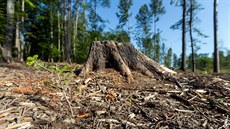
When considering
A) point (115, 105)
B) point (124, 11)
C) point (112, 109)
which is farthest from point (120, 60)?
point (124, 11)

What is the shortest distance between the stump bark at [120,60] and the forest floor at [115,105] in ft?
1.33

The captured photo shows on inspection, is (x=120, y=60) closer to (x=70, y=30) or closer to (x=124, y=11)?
(x=70, y=30)

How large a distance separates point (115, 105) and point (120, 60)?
4.58 feet

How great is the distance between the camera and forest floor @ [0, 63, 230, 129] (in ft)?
5.61

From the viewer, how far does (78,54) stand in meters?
19.4

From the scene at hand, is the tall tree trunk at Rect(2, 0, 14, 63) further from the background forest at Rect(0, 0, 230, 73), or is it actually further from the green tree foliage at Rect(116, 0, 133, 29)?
the green tree foliage at Rect(116, 0, 133, 29)

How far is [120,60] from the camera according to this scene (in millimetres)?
3416

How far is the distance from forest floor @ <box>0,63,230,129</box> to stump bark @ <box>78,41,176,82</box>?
0.40 metres

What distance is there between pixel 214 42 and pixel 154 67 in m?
7.36

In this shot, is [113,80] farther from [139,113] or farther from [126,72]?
[139,113]

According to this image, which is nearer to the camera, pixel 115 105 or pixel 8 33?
pixel 115 105

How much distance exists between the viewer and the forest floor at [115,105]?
1710 millimetres

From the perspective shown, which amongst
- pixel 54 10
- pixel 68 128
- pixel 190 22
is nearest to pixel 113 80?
pixel 68 128

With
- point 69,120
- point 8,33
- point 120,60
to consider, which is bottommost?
point 69,120
